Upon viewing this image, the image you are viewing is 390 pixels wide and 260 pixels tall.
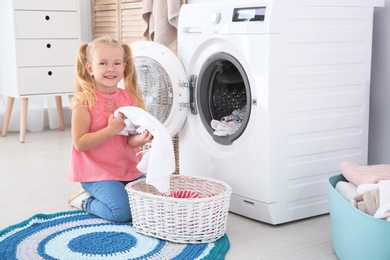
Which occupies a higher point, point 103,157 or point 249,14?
point 249,14

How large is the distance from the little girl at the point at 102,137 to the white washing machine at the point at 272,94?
233 millimetres

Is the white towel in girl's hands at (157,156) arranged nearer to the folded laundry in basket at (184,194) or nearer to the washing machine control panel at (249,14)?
the folded laundry in basket at (184,194)

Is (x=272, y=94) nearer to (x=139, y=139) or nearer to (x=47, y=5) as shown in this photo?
(x=139, y=139)

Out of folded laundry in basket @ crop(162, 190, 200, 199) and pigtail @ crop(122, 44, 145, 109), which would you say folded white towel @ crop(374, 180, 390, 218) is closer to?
folded laundry in basket @ crop(162, 190, 200, 199)

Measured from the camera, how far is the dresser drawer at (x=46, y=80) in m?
3.52

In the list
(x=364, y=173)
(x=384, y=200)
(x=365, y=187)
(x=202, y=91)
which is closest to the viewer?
(x=384, y=200)

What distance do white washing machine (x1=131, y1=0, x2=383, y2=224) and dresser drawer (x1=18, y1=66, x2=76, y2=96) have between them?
Answer: 57.1 inches

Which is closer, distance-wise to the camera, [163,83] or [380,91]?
[380,91]

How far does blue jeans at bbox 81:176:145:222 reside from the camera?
6.63ft

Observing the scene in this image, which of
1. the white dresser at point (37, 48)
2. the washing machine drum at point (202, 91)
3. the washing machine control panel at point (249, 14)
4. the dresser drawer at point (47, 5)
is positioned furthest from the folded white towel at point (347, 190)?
the dresser drawer at point (47, 5)

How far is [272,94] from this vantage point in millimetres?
1906

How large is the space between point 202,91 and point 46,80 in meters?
1.69

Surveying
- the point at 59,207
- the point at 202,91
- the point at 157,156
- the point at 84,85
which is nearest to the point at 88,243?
the point at 157,156

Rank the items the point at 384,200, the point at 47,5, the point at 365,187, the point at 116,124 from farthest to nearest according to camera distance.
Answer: the point at 47,5, the point at 116,124, the point at 365,187, the point at 384,200
